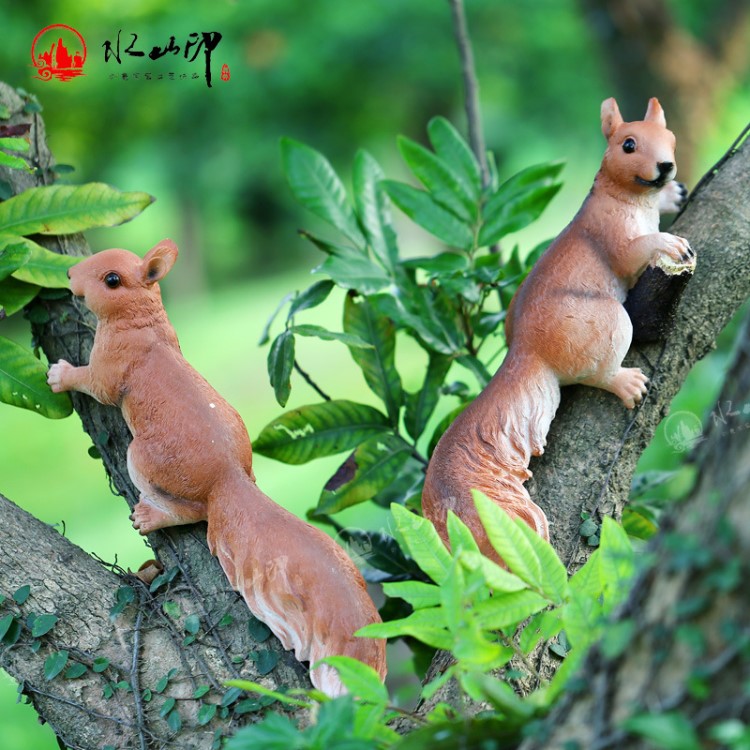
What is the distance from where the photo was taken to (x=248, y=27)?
613 cm

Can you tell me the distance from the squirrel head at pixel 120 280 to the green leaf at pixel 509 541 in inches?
22.5

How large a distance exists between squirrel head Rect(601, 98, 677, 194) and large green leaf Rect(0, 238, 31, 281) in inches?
31.0

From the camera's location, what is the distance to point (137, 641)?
45.9 inches

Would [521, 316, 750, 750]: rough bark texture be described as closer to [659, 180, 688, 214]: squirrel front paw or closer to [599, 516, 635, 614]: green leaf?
[599, 516, 635, 614]: green leaf

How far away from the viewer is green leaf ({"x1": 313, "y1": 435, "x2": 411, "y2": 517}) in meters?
1.44

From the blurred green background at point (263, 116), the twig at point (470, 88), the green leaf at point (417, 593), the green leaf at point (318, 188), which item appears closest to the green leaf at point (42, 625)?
the green leaf at point (417, 593)

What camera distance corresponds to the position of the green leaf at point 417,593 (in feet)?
2.84

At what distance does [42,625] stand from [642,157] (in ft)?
3.13

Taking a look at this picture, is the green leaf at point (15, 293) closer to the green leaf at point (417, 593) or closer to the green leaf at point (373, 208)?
the green leaf at point (373, 208)

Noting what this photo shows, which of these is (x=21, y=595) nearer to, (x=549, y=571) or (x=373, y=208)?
(x=549, y=571)

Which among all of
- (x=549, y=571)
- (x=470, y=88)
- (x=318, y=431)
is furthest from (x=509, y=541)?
(x=470, y=88)

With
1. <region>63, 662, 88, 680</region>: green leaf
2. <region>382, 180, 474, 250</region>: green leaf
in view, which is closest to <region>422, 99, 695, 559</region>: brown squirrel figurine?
<region>382, 180, 474, 250</region>: green leaf

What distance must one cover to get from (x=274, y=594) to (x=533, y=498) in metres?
0.37

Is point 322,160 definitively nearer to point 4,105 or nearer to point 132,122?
point 4,105
